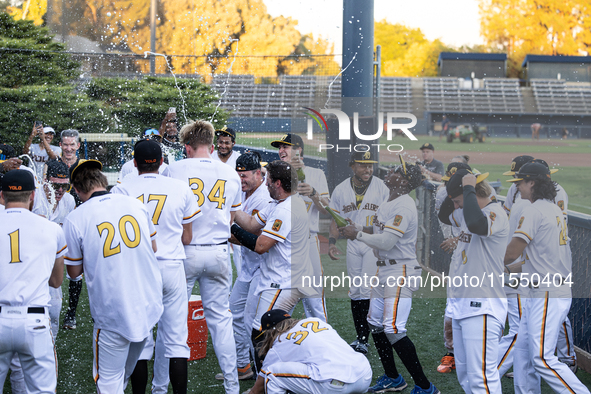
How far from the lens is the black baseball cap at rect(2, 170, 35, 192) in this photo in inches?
118

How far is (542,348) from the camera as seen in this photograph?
11.1 ft

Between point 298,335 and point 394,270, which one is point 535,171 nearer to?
point 394,270

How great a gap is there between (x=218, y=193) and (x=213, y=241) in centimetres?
37

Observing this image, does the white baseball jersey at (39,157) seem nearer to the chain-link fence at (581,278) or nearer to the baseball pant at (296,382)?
the baseball pant at (296,382)

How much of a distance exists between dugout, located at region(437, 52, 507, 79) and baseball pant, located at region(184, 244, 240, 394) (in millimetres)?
33732

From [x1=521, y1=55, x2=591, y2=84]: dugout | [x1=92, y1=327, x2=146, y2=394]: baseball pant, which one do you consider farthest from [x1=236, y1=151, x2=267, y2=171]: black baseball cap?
[x1=521, y1=55, x2=591, y2=84]: dugout

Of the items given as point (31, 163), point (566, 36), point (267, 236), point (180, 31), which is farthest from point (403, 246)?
point (180, 31)

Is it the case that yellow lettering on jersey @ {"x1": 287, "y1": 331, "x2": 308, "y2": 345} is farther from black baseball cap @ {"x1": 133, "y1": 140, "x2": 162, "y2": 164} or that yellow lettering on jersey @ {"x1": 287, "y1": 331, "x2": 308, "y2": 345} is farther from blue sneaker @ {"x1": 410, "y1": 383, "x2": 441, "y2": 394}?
black baseball cap @ {"x1": 133, "y1": 140, "x2": 162, "y2": 164}

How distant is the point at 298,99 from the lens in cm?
1714

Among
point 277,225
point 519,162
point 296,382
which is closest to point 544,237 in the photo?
point 519,162

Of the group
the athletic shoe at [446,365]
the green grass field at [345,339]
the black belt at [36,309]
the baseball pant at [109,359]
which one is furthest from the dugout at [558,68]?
the black belt at [36,309]

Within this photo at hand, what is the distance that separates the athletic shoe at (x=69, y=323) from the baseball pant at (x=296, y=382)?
318 centimetres

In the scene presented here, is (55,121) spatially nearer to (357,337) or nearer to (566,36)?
(357,337)

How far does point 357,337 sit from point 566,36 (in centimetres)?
1849
